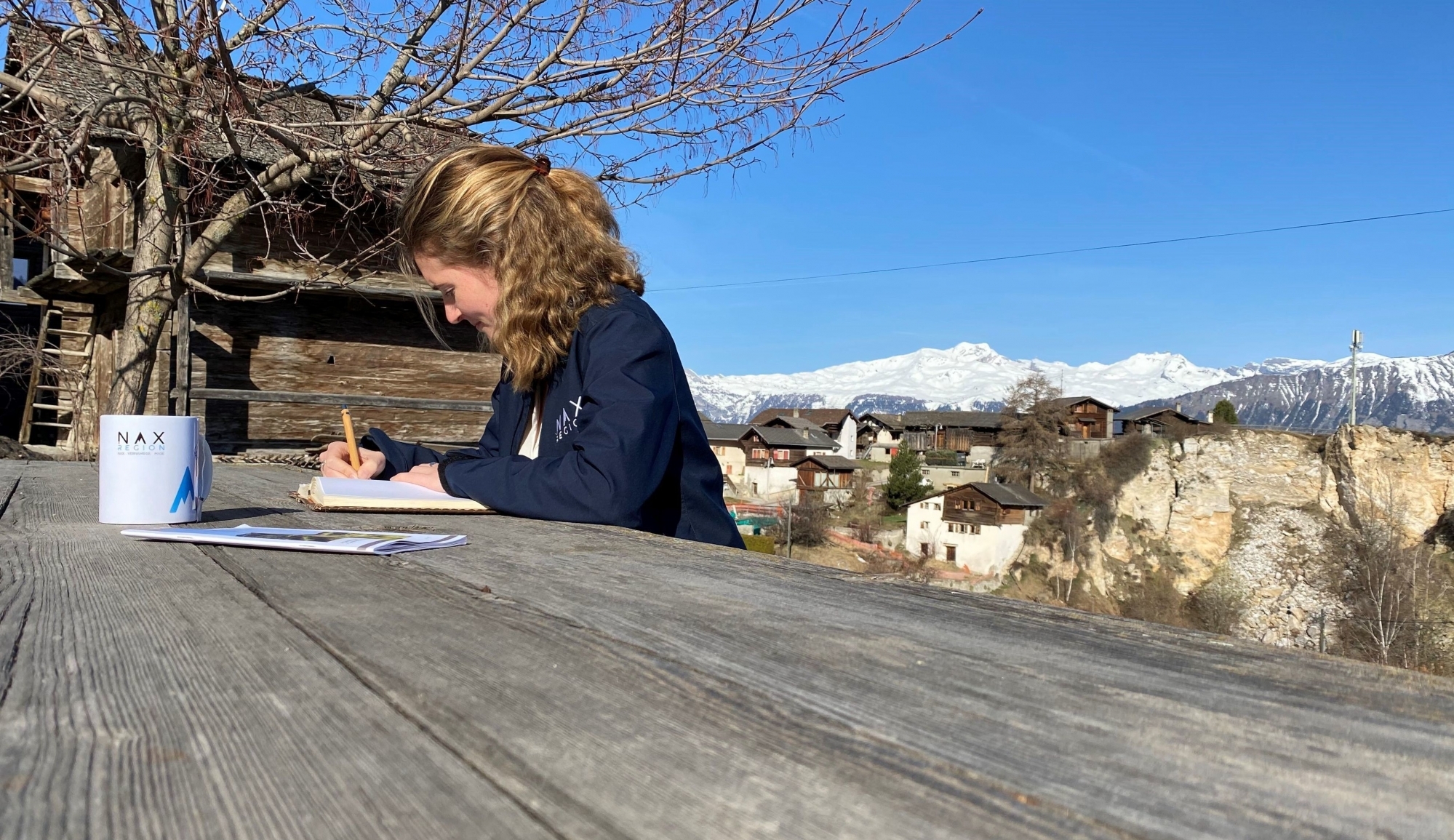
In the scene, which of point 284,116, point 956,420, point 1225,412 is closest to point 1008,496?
point 1225,412

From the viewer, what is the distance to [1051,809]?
52cm

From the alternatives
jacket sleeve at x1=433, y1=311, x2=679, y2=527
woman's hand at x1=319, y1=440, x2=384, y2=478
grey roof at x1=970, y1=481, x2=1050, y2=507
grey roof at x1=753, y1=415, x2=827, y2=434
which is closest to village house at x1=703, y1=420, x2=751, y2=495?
grey roof at x1=753, y1=415, x2=827, y2=434

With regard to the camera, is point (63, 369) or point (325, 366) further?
point (63, 369)

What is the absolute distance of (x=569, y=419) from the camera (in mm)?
2303

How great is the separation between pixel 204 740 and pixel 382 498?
166 centimetres

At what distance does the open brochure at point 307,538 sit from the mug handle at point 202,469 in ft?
0.39

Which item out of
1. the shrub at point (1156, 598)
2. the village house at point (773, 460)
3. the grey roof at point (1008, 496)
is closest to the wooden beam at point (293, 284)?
the shrub at point (1156, 598)

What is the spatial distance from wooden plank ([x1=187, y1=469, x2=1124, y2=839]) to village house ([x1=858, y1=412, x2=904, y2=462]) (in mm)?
65729

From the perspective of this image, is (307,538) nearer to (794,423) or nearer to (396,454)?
(396,454)

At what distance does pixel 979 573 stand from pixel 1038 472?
306 inches

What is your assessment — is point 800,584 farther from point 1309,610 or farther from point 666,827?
point 1309,610

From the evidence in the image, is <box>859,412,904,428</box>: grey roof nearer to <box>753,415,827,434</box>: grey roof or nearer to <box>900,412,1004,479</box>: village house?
<box>900,412,1004,479</box>: village house

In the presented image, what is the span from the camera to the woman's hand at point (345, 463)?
8.21 feet

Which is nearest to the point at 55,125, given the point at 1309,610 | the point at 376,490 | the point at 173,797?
the point at 376,490
